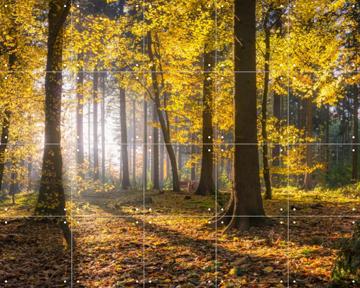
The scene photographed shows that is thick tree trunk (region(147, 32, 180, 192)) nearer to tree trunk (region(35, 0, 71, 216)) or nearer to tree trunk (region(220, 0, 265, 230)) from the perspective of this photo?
tree trunk (region(35, 0, 71, 216))

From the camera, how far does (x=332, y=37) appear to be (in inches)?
465

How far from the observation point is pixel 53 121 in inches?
362

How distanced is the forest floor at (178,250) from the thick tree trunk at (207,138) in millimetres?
2928

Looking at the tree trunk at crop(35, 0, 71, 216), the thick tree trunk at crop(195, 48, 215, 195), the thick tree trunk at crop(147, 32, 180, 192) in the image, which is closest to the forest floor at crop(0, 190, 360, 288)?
the tree trunk at crop(35, 0, 71, 216)

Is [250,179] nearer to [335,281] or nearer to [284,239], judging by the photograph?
[284,239]

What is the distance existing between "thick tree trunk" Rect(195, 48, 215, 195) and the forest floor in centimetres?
293

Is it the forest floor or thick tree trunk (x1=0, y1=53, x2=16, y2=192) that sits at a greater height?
thick tree trunk (x1=0, y1=53, x2=16, y2=192)

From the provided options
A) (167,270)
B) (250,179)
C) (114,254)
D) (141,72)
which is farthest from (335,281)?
(141,72)

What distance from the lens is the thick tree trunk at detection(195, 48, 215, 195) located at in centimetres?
1479

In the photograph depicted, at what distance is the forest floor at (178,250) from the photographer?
675 cm

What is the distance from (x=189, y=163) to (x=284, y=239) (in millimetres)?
7589

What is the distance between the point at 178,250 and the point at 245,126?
3506mm

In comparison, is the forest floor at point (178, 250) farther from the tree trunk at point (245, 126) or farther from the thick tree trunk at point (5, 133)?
the thick tree trunk at point (5, 133)

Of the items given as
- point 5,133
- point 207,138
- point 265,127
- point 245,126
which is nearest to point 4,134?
point 5,133
